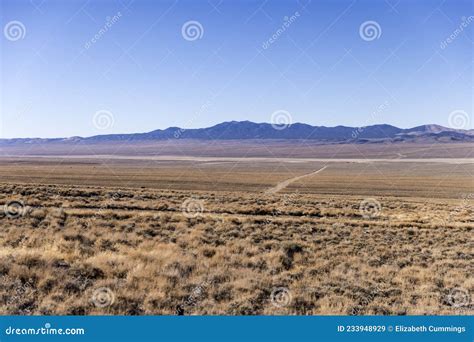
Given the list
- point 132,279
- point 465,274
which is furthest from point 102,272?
point 465,274

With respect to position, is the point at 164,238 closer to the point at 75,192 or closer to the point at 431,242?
the point at 431,242

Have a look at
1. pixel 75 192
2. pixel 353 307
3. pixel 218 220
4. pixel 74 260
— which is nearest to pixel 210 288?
pixel 353 307

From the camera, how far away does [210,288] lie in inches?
333

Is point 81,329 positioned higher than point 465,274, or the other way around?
point 81,329

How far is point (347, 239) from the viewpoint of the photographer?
16078mm

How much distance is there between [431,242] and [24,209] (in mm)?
17729

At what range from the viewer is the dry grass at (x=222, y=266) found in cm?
766

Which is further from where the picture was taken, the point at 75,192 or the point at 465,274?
the point at 75,192

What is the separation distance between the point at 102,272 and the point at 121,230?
683 centimetres

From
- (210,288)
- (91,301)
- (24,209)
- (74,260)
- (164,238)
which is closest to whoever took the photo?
(91,301)

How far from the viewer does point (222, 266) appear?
408 inches

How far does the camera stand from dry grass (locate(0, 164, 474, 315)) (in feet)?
25.1

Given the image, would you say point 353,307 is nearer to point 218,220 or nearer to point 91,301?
point 91,301

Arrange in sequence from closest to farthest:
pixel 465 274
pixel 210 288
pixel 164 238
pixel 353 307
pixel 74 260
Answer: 1. pixel 353 307
2. pixel 210 288
3. pixel 74 260
4. pixel 465 274
5. pixel 164 238
